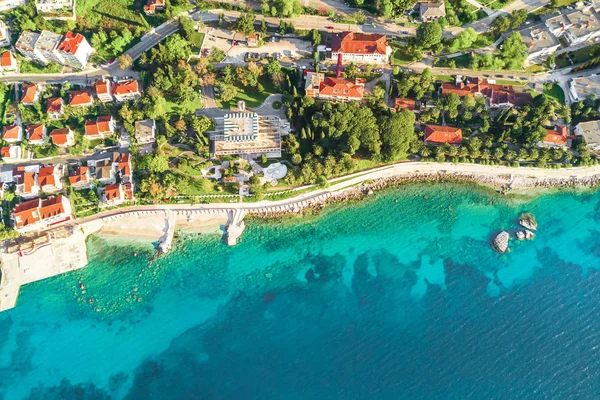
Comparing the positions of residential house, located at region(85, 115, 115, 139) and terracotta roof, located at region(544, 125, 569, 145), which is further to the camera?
terracotta roof, located at region(544, 125, 569, 145)

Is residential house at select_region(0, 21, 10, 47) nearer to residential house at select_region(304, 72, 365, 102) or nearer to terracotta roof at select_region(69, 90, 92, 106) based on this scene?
terracotta roof at select_region(69, 90, 92, 106)

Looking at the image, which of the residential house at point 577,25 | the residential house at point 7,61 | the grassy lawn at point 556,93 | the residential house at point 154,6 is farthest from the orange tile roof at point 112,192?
the residential house at point 577,25

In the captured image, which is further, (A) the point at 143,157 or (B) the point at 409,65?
(B) the point at 409,65

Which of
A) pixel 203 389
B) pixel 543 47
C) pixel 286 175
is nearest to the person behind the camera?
pixel 203 389

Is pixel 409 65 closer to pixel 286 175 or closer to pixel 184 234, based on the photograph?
pixel 286 175

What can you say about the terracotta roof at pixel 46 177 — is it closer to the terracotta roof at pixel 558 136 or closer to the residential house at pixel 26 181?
the residential house at pixel 26 181

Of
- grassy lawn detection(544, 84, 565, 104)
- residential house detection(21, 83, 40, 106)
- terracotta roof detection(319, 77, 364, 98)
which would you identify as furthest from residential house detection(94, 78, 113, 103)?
grassy lawn detection(544, 84, 565, 104)

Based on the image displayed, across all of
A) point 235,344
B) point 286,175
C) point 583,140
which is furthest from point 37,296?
point 583,140

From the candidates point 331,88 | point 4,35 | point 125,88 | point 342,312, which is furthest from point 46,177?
point 342,312
